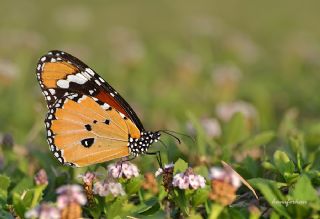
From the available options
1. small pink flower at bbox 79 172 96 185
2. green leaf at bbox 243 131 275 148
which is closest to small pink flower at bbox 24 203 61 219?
small pink flower at bbox 79 172 96 185

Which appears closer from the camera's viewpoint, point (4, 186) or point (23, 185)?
point (4, 186)

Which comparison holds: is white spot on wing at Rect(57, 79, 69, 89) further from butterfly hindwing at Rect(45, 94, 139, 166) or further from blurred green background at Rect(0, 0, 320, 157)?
blurred green background at Rect(0, 0, 320, 157)

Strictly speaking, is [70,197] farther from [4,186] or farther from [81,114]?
[81,114]

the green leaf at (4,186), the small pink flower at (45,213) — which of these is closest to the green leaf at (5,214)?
the green leaf at (4,186)

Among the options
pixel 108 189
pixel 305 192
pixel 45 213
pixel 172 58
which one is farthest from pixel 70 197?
pixel 172 58

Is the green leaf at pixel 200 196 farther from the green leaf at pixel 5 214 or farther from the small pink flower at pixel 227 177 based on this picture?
the green leaf at pixel 5 214

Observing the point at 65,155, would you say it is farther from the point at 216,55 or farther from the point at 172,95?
the point at 216,55
